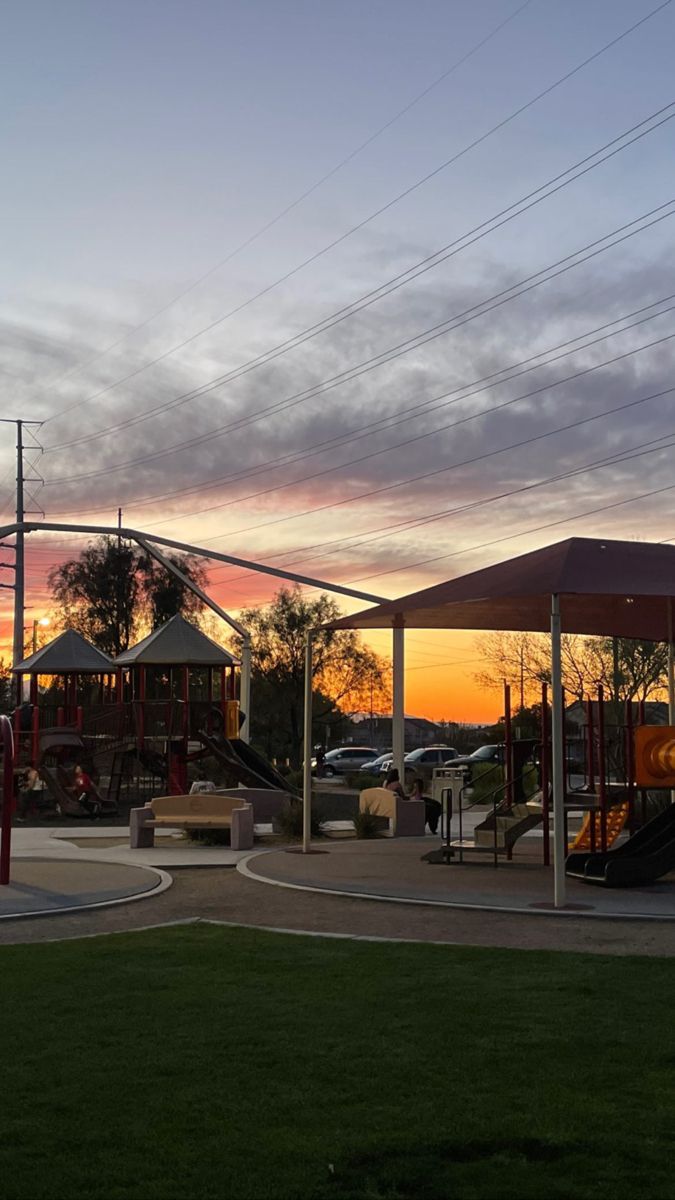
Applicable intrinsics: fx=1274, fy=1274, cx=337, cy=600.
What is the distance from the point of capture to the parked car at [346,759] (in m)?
64.7

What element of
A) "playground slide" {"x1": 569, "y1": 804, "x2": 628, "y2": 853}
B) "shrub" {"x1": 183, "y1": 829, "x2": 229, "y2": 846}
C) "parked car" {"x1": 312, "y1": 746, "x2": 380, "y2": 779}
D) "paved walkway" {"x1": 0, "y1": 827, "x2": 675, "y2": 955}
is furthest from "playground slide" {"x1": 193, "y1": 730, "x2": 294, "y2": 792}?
"parked car" {"x1": 312, "y1": 746, "x2": 380, "y2": 779}

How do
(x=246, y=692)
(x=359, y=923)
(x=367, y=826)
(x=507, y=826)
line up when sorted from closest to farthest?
1. (x=359, y=923)
2. (x=507, y=826)
3. (x=367, y=826)
4. (x=246, y=692)

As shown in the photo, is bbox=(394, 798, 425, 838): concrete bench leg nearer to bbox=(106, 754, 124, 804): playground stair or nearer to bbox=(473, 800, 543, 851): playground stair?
bbox=(473, 800, 543, 851): playground stair

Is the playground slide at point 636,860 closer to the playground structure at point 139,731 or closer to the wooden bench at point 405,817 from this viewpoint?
the wooden bench at point 405,817

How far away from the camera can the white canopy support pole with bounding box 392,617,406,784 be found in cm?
2847

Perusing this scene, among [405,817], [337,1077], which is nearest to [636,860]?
[405,817]

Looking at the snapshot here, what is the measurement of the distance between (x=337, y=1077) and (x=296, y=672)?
6683cm

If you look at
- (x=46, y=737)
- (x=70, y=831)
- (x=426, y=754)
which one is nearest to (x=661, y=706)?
(x=426, y=754)

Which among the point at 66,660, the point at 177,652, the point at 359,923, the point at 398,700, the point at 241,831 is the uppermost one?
the point at 177,652

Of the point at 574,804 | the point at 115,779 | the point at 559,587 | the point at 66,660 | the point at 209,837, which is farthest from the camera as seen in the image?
the point at 66,660

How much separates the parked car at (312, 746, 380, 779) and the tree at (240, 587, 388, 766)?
2740 mm

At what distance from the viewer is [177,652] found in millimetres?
39250

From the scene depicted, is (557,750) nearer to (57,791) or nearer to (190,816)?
(190,816)

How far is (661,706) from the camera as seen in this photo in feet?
171
